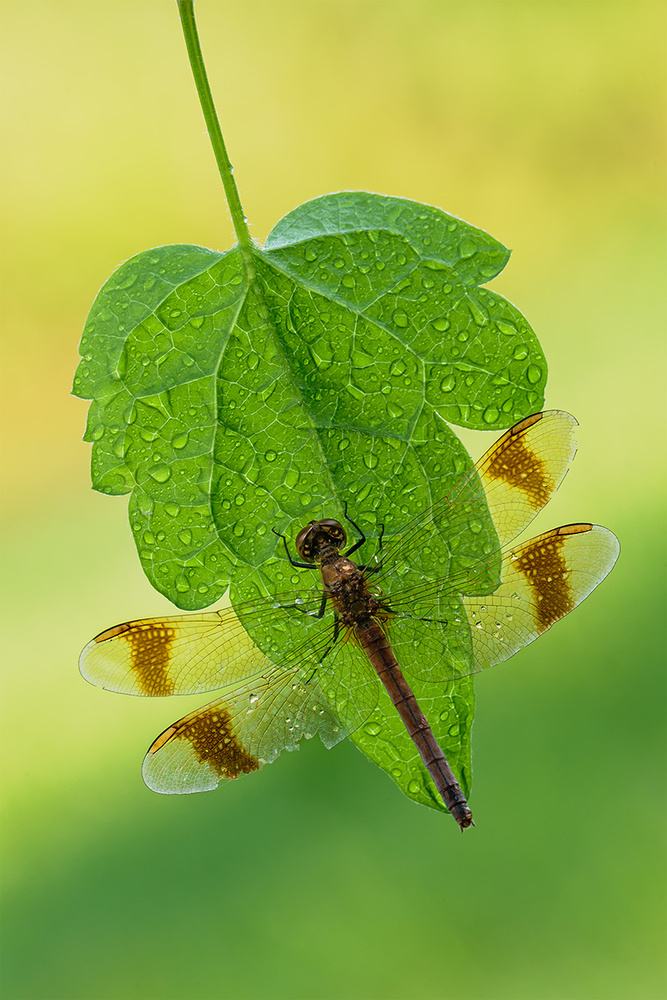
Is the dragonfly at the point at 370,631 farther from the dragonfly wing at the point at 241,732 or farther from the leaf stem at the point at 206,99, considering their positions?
the leaf stem at the point at 206,99

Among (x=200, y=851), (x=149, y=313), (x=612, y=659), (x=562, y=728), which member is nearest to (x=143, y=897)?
(x=200, y=851)

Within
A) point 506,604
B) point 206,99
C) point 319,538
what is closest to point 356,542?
point 319,538

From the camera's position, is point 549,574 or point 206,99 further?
point 549,574

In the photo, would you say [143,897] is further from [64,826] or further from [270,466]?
[270,466]

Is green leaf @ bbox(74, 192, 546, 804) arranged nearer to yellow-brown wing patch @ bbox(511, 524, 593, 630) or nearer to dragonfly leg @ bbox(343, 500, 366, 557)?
dragonfly leg @ bbox(343, 500, 366, 557)

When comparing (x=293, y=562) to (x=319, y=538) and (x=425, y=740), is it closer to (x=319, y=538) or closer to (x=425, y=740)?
(x=319, y=538)

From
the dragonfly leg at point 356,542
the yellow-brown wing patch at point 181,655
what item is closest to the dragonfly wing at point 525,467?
the dragonfly leg at point 356,542
